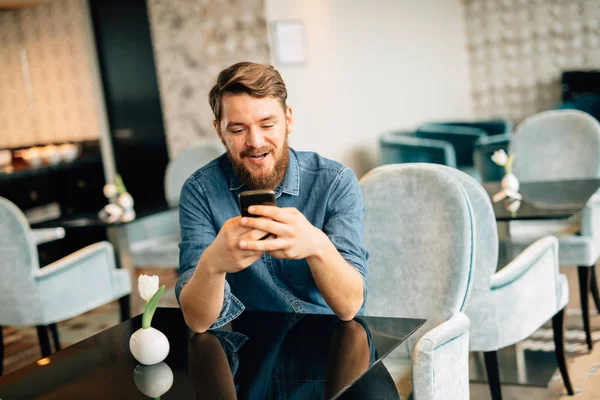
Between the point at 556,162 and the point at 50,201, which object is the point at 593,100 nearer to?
the point at 556,162

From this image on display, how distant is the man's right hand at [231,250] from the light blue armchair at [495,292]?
93 centimetres

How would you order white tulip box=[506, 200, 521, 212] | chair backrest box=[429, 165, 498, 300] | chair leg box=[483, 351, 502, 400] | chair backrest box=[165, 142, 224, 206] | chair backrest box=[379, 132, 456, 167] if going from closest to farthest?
1. chair backrest box=[429, 165, 498, 300]
2. chair leg box=[483, 351, 502, 400]
3. white tulip box=[506, 200, 521, 212]
4. chair backrest box=[165, 142, 224, 206]
5. chair backrest box=[379, 132, 456, 167]

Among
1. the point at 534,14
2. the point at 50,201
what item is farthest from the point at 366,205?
the point at 534,14

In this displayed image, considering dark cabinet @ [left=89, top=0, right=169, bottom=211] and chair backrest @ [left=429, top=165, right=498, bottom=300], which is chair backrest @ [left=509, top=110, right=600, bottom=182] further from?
dark cabinet @ [left=89, top=0, right=169, bottom=211]

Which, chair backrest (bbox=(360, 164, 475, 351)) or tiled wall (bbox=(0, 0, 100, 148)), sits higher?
tiled wall (bbox=(0, 0, 100, 148))

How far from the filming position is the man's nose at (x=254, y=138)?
1.50 m

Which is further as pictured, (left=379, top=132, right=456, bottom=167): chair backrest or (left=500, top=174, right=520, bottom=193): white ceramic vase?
(left=379, top=132, right=456, bottom=167): chair backrest

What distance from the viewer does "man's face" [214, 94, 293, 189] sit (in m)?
1.50

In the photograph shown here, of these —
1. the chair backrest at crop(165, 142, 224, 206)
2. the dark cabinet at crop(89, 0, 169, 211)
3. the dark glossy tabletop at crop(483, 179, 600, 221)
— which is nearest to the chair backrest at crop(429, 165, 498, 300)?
the dark glossy tabletop at crop(483, 179, 600, 221)

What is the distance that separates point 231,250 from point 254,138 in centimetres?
33

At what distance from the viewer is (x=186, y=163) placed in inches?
150

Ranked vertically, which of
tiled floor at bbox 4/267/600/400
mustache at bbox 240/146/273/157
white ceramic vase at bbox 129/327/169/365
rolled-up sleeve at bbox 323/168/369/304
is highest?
mustache at bbox 240/146/273/157

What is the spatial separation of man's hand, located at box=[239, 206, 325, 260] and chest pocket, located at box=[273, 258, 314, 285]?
0.29m

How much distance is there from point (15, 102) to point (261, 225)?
680cm
